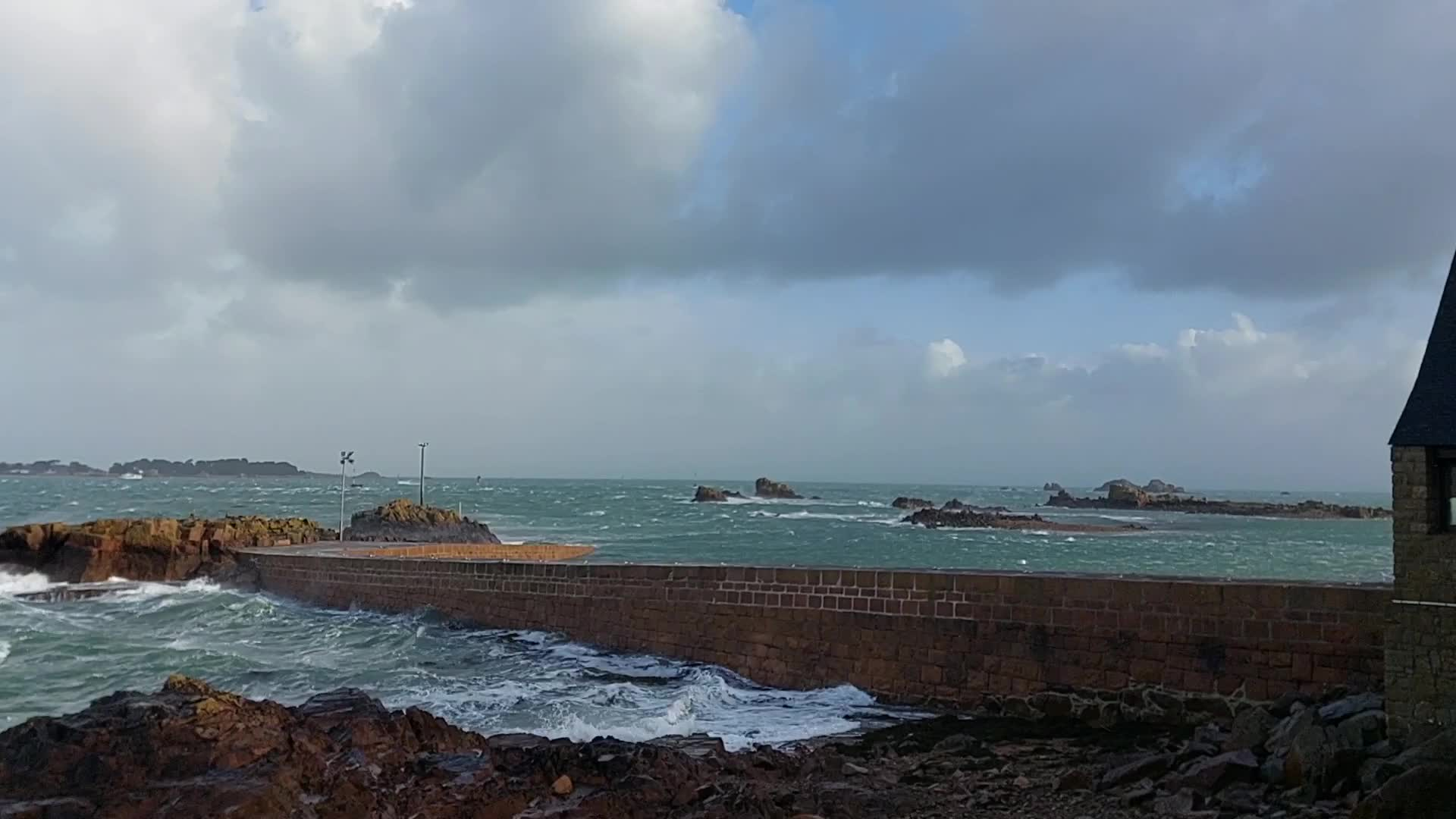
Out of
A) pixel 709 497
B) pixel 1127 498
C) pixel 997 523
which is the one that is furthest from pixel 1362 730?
pixel 1127 498

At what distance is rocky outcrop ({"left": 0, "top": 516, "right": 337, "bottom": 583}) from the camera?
2583 centimetres

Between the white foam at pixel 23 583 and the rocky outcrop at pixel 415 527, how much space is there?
36.0 feet

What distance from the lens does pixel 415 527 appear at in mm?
39750

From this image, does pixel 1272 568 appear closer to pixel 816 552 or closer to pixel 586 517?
pixel 816 552

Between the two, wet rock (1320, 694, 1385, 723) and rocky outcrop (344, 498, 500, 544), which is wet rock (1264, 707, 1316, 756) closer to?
wet rock (1320, 694, 1385, 723)

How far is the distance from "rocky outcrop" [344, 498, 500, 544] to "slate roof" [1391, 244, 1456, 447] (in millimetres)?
32542

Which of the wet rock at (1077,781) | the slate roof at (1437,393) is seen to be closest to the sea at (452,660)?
the wet rock at (1077,781)

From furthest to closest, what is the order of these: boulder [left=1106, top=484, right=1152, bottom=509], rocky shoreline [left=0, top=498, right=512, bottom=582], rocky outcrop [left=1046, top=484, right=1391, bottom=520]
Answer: boulder [left=1106, top=484, right=1152, bottom=509], rocky outcrop [left=1046, top=484, right=1391, bottom=520], rocky shoreline [left=0, top=498, right=512, bottom=582]

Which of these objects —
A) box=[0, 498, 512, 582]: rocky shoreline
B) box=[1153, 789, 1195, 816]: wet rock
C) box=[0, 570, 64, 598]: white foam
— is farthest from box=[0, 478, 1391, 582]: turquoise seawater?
box=[0, 570, 64, 598]: white foam

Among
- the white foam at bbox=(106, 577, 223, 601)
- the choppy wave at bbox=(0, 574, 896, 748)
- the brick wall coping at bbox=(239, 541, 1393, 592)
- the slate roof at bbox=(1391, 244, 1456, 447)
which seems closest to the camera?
the slate roof at bbox=(1391, 244, 1456, 447)

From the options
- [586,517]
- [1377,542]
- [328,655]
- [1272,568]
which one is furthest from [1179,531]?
[328,655]

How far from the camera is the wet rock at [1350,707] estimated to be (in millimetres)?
8602

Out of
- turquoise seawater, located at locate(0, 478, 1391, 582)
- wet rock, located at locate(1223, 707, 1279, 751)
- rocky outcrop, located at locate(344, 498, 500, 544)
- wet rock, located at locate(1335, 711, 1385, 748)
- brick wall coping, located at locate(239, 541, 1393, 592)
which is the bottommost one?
turquoise seawater, located at locate(0, 478, 1391, 582)

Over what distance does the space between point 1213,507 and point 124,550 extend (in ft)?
296
